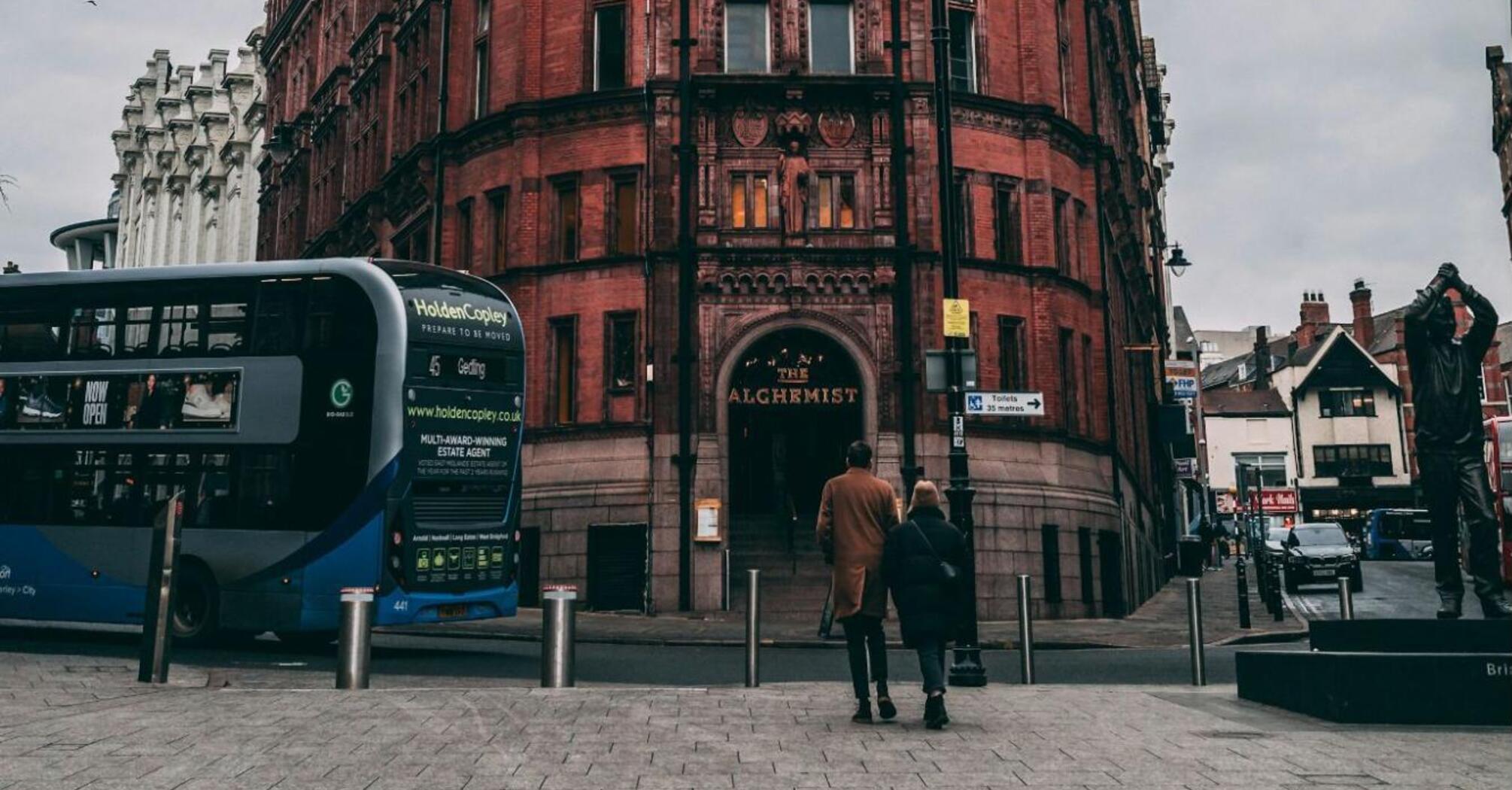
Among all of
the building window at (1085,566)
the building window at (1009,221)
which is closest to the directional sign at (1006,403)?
the building window at (1085,566)

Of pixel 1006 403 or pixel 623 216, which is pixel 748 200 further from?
pixel 1006 403

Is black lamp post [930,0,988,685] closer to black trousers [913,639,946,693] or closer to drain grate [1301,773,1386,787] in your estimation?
black trousers [913,639,946,693]

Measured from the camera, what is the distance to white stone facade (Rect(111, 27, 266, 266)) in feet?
190

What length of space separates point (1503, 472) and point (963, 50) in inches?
612

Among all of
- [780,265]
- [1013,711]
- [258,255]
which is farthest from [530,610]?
[258,255]

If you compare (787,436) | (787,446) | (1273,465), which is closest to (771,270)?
(787,436)

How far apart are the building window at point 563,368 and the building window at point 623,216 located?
1859 millimetres

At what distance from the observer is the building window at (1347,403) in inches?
3216

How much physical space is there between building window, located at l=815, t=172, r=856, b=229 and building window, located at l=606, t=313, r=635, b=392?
4.54 metres

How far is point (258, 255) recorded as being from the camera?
172 ft

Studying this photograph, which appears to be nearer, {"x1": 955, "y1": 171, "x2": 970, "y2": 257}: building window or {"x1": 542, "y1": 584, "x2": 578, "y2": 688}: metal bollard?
{"x1": 542, "y1": 584, "x2": 578, "y2": 688}: metal bollard

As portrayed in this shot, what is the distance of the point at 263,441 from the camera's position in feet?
48.4

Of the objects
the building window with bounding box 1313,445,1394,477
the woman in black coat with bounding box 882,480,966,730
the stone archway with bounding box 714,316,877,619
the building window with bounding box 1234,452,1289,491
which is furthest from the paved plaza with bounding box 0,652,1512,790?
the building window with bounding box 1234,452,1289,491

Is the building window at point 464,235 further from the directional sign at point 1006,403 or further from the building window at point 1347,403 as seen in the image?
the building window at point 1347,403
